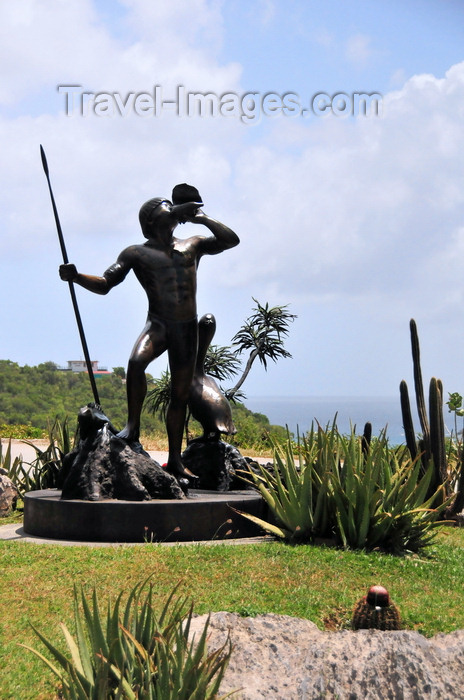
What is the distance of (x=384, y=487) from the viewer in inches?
284

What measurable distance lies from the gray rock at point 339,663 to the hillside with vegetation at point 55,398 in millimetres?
23040

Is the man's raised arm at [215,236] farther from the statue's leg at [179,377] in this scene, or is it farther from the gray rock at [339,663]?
the gray rock at [339,663]

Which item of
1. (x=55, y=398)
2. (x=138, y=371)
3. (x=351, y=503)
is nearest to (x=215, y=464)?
(x=138, y=371)

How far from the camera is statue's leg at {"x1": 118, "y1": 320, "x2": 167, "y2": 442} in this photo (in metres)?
7.75

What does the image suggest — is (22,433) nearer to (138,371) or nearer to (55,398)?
(55,398)

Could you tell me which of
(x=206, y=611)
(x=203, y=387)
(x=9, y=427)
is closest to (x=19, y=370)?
(x=9, y=427)

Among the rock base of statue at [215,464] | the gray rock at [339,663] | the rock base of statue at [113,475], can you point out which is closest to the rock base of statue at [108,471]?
the rock base of statue at [113,475]

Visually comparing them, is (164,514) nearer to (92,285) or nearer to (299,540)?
(299,540)

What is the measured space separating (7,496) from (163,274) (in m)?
4.22

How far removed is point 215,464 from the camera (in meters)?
8.87

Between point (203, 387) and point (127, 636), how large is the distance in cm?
547

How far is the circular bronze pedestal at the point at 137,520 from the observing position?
693 centimetres

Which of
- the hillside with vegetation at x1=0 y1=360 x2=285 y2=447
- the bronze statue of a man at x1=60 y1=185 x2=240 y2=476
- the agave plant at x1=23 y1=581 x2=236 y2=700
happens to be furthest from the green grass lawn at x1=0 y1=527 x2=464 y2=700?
the hillside with vegetation at x1=0 y1=360 x2=285 y2=447

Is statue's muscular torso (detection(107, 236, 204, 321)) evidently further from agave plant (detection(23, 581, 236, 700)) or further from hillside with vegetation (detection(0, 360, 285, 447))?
hillside with vegetation (detection(0, 360, 285, 447))
